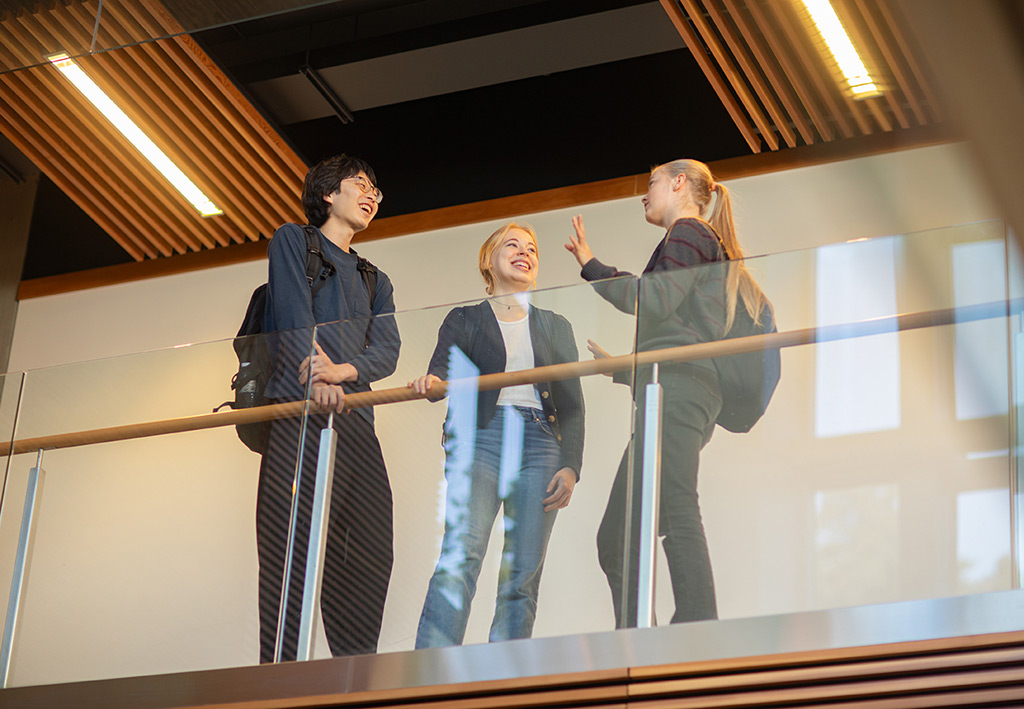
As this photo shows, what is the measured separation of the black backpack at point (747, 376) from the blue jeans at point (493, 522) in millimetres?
481

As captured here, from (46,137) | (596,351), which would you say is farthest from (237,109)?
(596,351)

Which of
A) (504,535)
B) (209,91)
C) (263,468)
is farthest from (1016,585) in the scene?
(209,91)

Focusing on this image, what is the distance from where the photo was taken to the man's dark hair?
409 cm

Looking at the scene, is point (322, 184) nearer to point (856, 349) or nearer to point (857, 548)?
point (856, 349)

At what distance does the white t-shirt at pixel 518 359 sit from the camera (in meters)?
3.30

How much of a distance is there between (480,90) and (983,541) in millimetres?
4579

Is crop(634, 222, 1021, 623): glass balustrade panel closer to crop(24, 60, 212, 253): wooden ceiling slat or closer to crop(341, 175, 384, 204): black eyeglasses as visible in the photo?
crop(341, 175, 384, 204): black eyeglasses

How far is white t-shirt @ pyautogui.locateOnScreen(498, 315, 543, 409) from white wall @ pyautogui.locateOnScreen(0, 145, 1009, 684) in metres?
0.12

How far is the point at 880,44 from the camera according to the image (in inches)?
212

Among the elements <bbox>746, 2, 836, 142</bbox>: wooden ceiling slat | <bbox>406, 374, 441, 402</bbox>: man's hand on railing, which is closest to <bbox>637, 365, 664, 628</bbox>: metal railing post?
<bbox>406, 374, 441, 402</bbox>: man's hand on railing

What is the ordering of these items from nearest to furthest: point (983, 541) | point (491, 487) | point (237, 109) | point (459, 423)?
point (983, 541) < point (491, 487) < point (459, 423) < point (237, 109)

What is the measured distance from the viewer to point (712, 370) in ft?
Result: 10.4

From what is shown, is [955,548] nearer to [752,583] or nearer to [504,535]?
[752,583]

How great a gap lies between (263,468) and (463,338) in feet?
2.34
